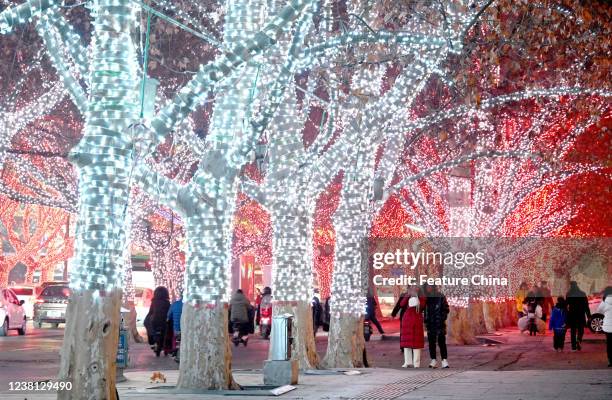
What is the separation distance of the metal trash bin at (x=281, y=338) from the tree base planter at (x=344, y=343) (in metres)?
3.66

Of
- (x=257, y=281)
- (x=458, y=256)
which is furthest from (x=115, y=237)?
(x=257, y=281)

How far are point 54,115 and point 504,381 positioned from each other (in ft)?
53.0

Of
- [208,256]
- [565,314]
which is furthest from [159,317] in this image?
[208,256]

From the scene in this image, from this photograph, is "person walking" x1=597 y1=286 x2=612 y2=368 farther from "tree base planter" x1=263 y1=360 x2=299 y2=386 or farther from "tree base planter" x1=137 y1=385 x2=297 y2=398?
"tree base planter" x1=137 y1=385 x2=297 y2=398

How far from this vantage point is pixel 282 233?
1770 cm

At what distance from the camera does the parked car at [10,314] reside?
3222 cm

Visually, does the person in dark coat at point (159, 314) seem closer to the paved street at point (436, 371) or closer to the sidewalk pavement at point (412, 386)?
the paved street at point (436, 371)

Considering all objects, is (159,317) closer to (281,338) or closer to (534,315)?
(281,338)

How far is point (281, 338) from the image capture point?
51.0 ft

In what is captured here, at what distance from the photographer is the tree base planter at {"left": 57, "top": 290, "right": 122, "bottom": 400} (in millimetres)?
10273

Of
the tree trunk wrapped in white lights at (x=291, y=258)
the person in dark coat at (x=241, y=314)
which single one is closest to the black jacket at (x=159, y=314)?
the person in dark coat at (x=241, y=314)

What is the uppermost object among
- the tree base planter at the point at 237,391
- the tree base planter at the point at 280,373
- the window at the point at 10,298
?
the window at the point at 10,298

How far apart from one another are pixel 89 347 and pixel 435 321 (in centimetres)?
1165

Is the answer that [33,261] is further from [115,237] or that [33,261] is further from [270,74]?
[115,237]
